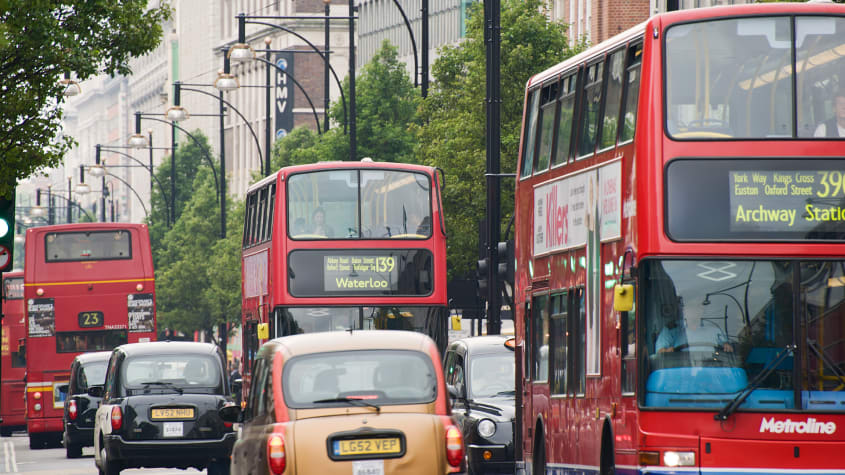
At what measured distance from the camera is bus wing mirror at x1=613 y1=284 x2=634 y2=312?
12773mm

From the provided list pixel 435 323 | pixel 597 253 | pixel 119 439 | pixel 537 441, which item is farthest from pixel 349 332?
pixel 435 323

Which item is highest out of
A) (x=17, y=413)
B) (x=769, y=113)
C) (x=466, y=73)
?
(x=466, y=73)

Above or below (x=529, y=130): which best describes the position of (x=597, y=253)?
below

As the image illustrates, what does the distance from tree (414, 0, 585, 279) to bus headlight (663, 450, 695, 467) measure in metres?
23.1

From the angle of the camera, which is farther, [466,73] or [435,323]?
[466,73]

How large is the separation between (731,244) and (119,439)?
10.4 meters

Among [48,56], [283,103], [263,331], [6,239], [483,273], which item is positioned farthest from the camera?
[283,103]

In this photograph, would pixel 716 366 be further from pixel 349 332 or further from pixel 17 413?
pixel 17 413

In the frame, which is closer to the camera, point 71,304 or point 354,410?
point 354,410

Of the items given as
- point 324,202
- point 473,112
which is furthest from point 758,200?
point 473,112

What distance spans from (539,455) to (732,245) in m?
5.52

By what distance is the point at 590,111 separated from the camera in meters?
15.2

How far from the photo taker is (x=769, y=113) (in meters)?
12.9

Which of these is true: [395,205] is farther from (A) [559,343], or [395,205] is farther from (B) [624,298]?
(B) [624,298]
